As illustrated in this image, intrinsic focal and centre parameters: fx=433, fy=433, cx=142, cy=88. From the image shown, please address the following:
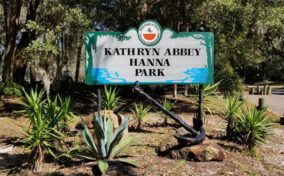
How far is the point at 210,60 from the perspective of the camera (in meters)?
8.80

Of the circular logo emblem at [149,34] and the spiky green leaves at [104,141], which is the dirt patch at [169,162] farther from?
the circular logo emblem at [149,34]

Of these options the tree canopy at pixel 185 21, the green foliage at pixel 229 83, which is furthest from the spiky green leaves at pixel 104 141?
the green foliage at pixel 229 83

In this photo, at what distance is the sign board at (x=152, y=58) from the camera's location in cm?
877

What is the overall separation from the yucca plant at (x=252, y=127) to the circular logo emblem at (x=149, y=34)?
Answer: 235 centimetres

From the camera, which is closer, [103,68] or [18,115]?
[103,68]

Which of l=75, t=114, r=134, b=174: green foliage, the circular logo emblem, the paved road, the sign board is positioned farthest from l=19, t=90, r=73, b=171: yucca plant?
the paved road

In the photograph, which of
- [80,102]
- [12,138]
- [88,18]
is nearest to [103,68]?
[12,138]

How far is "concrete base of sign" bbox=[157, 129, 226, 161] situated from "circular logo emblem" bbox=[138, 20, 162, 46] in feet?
6.91

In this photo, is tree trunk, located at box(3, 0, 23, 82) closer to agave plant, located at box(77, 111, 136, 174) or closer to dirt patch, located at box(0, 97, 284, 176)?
dirt patch, located at box(0, 97, 284, 176)

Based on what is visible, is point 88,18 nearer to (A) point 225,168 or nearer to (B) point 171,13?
Answer: (B) point 171,13

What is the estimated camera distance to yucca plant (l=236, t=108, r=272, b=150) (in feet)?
28.1

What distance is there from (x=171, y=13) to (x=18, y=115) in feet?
21.0

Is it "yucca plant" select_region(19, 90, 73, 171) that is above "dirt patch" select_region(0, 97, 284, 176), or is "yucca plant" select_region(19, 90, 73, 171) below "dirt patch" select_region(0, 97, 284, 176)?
above

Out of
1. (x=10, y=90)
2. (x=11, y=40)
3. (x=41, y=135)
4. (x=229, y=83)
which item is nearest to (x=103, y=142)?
(x=41, y=135)
